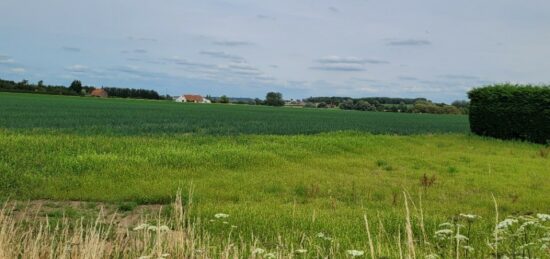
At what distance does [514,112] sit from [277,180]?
18246mm

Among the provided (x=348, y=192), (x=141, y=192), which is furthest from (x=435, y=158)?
(x=141, y=192)

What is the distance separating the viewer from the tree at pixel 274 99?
108 metres

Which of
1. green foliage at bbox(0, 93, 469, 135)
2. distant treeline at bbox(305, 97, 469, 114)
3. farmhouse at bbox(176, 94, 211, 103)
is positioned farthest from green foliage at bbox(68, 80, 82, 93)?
green foliage at bbox(0, 93, 469, 135)

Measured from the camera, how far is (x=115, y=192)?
34.3ft

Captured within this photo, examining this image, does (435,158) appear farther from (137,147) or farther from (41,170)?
(41,170)

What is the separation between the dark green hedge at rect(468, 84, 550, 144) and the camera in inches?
997

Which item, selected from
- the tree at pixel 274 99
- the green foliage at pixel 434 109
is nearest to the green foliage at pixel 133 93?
the tree at pixel 274 99

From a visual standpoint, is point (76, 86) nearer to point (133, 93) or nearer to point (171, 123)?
point (133, 93)

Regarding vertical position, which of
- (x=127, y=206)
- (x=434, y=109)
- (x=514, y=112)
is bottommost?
(x=127, y=206)

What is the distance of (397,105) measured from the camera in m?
89.6

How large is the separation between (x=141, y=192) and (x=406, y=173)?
7193mm

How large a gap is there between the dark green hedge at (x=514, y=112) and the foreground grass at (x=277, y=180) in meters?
7.71

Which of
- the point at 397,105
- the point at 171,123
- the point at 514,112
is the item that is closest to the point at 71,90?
the point at 397,105

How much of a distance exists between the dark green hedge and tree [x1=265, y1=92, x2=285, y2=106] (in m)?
81.4
